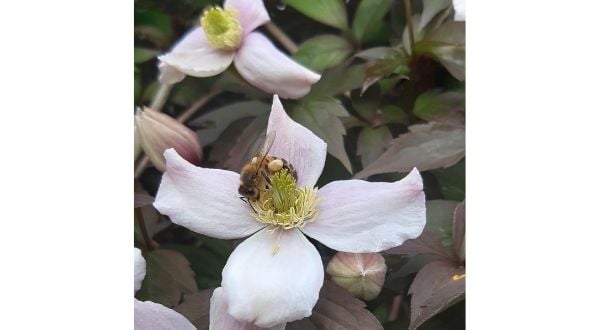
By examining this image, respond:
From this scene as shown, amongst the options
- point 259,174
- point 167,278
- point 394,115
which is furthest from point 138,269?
point 394,115

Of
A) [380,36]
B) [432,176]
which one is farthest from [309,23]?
[432,176]

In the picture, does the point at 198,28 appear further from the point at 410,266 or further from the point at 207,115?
the point at 410,266

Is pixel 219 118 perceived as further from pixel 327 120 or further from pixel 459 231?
pixel 459 231

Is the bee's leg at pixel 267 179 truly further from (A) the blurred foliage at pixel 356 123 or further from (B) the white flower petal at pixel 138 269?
(B) the white flower petal at pixel 138 269

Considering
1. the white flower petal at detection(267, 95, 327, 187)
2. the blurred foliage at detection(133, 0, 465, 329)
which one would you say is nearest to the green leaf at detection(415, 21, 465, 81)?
the blurred foliage at detection(133, 0, 465, 329)

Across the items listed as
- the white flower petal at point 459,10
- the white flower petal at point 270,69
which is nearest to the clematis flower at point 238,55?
the white flower petal at point 270,69

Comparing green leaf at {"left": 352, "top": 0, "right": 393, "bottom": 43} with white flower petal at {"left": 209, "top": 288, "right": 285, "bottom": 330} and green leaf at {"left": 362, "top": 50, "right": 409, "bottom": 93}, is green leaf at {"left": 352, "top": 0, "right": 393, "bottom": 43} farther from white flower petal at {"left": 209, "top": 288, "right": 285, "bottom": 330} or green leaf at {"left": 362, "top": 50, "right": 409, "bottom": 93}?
white flower petal at {"left": 209, "top": 288, "right": 285, "bottom": 330}
